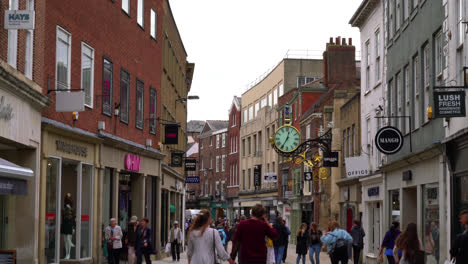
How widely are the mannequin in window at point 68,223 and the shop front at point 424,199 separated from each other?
31.6 ft

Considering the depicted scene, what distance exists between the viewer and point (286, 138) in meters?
41.4

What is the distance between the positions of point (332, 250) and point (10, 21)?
12052 mm

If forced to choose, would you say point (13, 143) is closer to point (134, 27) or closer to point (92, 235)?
point (92, 235)

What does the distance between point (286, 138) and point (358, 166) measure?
8197mm

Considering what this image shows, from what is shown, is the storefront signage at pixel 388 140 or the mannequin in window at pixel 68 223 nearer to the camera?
the mannequin in window at pixel 68 223

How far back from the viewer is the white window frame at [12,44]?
59.5 ft

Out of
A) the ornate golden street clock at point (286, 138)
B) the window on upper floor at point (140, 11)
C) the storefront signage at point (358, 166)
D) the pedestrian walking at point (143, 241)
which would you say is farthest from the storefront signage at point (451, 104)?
the ornate golden street clock at point (286, 138)

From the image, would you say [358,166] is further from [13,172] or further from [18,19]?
[13,172]

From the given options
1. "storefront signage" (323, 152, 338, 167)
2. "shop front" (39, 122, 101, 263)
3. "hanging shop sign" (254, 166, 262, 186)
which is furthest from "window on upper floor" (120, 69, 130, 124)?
"hanging shop sign" (254, 166, 262, 186)

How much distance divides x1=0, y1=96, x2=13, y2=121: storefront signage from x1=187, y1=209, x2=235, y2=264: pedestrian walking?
597 cm

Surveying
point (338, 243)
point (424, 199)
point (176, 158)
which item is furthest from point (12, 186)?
point (176, 158)

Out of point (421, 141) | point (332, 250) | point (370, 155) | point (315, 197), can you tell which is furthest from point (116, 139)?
point (315, 197)

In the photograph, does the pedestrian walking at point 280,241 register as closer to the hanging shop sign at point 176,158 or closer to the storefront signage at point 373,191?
the storefront signage at point 373,191

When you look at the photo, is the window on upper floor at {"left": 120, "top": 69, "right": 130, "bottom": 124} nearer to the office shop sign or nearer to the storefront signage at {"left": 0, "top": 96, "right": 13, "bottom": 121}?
the storefront signage at {"left": 0, "top": 96, "right": 13, "bottom": 121}
